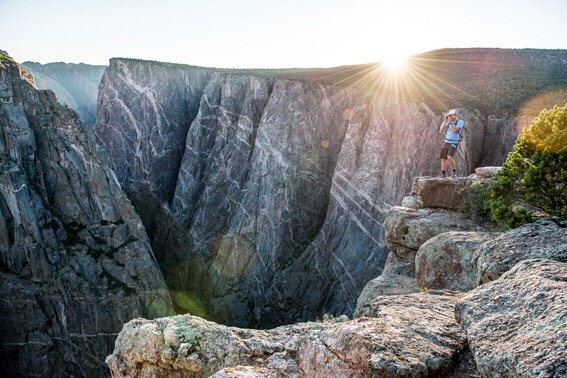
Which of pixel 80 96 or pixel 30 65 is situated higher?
pixel 30 65

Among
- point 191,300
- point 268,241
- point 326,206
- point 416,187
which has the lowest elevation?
point 191,300

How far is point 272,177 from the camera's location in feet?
139

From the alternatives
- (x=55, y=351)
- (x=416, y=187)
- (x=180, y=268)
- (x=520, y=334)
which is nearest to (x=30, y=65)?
(x=180, y=268)

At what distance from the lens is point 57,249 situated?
110ft

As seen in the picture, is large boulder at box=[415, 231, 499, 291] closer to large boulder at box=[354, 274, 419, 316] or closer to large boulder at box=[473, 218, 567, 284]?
large boulder at box=[354, 274, 419, 316]

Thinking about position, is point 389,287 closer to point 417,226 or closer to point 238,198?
point 417,226

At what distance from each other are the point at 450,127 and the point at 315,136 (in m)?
25.7

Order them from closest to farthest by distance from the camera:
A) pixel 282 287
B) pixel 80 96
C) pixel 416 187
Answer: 1. pixel 416 187
2. pixel 282 287
3. pixel 80 96

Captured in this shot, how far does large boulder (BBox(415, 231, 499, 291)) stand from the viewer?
10.3 metres

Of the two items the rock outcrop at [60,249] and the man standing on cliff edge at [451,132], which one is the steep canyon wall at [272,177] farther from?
the man standing on cliff edge at [451,132]

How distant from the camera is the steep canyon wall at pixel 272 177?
33844 mm

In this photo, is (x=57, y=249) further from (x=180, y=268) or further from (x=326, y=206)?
(x=326, y=206)

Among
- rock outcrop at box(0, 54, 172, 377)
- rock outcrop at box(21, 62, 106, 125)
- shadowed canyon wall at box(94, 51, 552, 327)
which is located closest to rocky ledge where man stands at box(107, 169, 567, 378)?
shadowed canyon wall at box(94, 51, 552, 327)

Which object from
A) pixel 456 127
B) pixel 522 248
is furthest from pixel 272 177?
pixel 522 248
